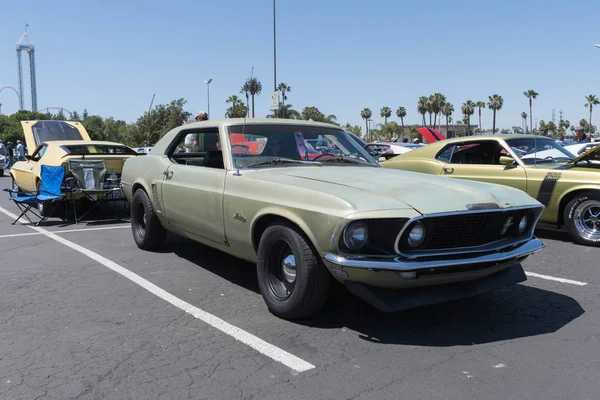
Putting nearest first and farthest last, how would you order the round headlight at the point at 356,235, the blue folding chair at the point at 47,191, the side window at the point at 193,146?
the round headlight at the point at 356,235, the side window at the point at 193,146, the blue folding chair at the point at 47,191

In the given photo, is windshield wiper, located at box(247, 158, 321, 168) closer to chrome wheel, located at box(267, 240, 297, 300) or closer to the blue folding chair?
chrome wheel, located at box(267, 240, 297, 300)

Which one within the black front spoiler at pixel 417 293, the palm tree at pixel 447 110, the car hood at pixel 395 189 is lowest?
the black front spoiler at pixel 417 293

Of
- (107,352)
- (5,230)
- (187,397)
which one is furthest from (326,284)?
(5,230)

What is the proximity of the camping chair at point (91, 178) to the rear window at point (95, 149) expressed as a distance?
1.87 feet

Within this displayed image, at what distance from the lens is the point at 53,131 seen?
13.7 m

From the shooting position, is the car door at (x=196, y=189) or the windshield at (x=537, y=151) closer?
the car door at (x=196, y=189)

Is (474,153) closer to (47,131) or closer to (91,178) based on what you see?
(91,178)

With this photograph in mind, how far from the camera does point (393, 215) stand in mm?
3133

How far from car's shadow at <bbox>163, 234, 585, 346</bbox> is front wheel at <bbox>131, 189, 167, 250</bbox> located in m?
1.72

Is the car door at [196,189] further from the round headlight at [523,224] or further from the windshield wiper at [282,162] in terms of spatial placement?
the round headlight at [523,224]

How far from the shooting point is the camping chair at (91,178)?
27.7 ft

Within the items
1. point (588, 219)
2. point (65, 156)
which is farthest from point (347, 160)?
point (65, 156)

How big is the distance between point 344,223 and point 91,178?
6689 mm

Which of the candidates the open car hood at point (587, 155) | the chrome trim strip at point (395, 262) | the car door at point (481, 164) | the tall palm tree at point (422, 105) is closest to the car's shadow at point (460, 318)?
the chrome trim strip at point (395, 262)
